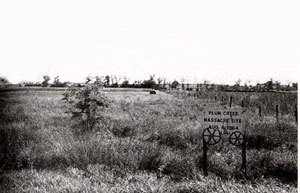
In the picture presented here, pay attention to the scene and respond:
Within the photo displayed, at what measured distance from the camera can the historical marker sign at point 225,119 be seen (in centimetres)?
555

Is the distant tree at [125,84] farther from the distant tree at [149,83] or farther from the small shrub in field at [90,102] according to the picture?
the small shrub in field at [90,102]

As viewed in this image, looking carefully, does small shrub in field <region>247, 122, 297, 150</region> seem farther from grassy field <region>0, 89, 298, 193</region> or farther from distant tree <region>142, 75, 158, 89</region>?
distant tree <region>142, 75, 158, 89</region>

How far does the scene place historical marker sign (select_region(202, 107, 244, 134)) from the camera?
5.55m

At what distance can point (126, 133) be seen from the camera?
973 centimetres

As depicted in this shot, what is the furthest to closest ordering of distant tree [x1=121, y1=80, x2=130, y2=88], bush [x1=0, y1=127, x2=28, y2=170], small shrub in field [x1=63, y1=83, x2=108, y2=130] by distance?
distant tree [x1=121, y1=80, x2=130, y2=88] < small shrub in field [x1=63, y1=83, x2=108, y2=130] < bush [x1=0, y1=127, x2=28, y2=170]

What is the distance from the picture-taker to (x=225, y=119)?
18.4 ft

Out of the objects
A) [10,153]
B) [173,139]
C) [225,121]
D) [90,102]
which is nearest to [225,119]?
[225,121]

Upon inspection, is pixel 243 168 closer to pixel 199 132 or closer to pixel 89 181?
pixel 89 181

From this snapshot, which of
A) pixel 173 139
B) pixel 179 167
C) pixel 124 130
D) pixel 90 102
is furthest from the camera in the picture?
pixel 90 102

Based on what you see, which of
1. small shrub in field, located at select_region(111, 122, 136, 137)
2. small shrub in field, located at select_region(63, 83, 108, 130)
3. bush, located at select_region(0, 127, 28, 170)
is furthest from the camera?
small shrub in field, located at select_region(63, 83, 108, 130)

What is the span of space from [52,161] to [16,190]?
4.61 ft

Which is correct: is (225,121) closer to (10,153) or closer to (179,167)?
(179,167)

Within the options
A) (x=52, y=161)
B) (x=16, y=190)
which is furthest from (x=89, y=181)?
(x=52, y=161)

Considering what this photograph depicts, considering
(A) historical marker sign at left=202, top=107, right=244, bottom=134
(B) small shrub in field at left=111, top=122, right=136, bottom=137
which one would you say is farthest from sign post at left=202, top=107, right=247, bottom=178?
(B) small shrub in field at left=111, top=122, right=136, bottom=137
